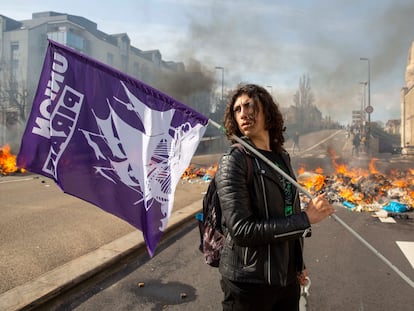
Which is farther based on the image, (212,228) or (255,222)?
(212,228)

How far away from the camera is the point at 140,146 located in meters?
2.19

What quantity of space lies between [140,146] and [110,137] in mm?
194

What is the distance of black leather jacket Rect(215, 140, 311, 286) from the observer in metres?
1.60

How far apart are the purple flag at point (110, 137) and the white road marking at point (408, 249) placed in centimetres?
380

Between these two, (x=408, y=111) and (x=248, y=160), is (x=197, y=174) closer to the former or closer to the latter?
(x=248, y=160)

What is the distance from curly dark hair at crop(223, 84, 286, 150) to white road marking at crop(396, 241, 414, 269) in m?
3.55

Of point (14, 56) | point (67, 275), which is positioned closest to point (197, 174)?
point (67, 275)

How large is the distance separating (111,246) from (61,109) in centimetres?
290

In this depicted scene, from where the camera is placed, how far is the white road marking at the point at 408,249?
4.69 meters

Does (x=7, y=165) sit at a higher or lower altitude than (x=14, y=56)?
lower

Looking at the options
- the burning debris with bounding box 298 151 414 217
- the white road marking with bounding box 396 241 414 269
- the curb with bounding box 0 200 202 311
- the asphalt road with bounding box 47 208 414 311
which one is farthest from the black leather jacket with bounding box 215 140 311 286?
the burning debris with bounding box 298 151 414 217

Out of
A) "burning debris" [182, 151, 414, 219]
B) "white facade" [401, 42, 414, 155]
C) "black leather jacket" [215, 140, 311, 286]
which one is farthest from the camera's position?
"white facade" [401, 42, 414, 155]

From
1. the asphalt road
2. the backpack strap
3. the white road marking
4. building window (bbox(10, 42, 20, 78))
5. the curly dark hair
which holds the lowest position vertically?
the asphalt road

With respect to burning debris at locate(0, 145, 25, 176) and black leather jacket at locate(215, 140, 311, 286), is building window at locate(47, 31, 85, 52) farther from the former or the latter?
black leather jacket at locate(215, 140, 311, 286)
